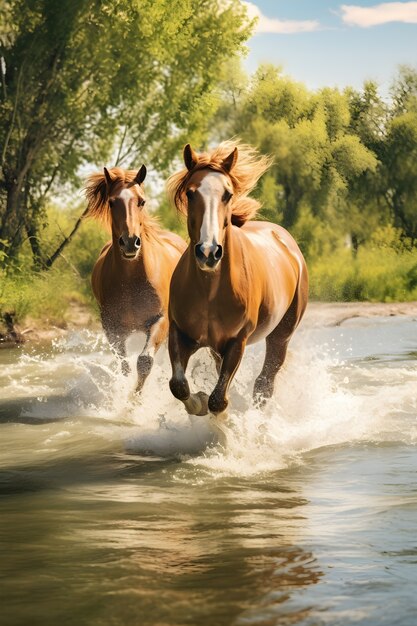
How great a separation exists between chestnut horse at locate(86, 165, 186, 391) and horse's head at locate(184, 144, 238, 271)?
7.12 feet

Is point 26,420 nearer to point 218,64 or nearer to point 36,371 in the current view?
point 36,371

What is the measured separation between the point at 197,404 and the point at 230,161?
164 cm

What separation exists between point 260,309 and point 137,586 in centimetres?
375

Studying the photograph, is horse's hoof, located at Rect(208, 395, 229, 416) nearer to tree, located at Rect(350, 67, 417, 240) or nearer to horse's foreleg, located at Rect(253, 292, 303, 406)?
horse's foreleg, located at Rect(253, 292, 303, 406)

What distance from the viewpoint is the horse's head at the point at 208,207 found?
6.45 metres

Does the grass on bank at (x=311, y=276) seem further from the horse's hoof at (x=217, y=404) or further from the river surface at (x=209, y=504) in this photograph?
the horse's hoof at (x=217, y=404)

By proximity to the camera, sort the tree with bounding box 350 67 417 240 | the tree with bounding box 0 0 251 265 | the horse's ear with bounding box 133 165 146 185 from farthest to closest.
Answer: the tree with bounding box 350 67 417 240, the tree with bounding box 0 0 251 265, the horse's ear with bounding box 133 165 146 185

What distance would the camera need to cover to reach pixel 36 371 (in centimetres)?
1319

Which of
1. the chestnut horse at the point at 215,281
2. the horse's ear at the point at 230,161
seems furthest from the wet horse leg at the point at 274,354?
the horse's ear at the point at 230,161

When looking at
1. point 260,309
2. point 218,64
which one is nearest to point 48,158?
point 218,64

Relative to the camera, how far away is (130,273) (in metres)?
9.74

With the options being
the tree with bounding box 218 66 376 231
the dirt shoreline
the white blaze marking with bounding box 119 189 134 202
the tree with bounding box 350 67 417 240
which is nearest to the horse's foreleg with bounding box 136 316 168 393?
the white blaze marking with bounding box 119 189 134 202

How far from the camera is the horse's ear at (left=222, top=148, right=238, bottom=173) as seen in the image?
715 centimetres

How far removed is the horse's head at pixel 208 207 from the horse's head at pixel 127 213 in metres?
2.02
